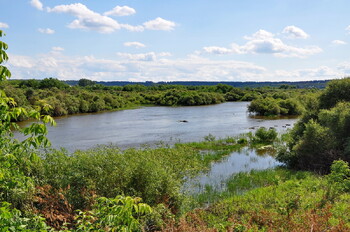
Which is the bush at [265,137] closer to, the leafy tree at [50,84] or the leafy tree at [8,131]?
the leafy tree at [8,131]

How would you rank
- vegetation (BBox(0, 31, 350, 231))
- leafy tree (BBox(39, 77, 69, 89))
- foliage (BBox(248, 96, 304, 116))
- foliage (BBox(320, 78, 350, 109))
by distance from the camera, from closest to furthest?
vegetation (BBox(0, 31, 350, 231)), foliage (BBox(320, 78, 350, 109)), foliage (BBox(248, 96, 304, 116)), leafy tree (BBox(39, 77, 69, 89))

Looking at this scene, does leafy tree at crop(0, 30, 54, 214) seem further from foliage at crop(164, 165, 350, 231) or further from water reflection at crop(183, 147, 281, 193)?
water reflection at crop(183, 147, 281, 193)

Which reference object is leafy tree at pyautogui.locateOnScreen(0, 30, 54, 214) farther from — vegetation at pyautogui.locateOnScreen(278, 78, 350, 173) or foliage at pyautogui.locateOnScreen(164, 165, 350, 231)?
vegetation at pyautogui.locateOnScreen(278, 78, 350, 173)

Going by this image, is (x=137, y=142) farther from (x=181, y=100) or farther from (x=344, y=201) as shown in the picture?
(x=181, y=100)

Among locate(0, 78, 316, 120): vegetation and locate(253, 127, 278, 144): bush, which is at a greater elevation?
locate(0, 78, 316, 120): vegetation

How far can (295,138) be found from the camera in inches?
890

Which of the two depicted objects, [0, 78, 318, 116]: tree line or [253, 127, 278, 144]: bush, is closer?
[253, 127, 278, 144]: bush

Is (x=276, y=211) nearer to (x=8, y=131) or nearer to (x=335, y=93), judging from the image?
(x=8, y=131)

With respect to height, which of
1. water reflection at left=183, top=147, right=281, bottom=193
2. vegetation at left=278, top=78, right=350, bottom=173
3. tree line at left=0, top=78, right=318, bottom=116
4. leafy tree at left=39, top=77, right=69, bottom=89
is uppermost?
leafy tree at left=39, top=77, right=69, bottom=89

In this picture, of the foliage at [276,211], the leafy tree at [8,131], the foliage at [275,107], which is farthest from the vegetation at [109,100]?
the leafy tree at [8,131]

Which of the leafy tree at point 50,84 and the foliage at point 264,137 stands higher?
the leafy tree at point 50,84

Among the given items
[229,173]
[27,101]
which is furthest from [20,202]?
[27,101]

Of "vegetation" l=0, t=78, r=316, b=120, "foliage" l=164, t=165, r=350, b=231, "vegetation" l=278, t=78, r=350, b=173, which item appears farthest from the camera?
"vegetation" l=0, t=78, r=316, b=120

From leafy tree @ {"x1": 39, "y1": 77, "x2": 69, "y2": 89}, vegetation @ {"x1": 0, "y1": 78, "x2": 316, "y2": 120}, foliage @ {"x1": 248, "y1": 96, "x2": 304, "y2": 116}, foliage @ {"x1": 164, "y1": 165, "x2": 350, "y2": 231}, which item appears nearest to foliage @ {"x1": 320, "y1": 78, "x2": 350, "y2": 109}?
foliage @ {"x1": 164, "y1": 165, "x2": 350, "y2": 231}
